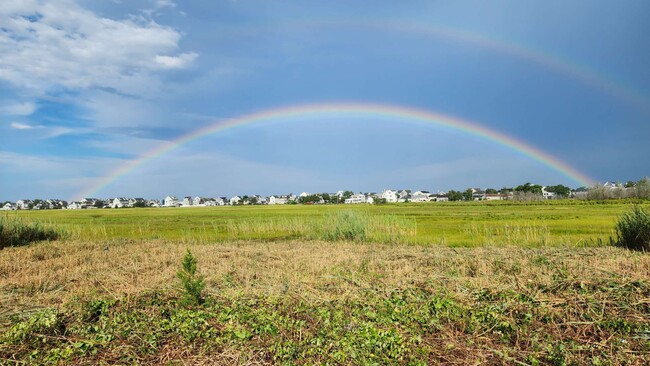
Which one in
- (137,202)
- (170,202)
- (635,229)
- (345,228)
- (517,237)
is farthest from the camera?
(170,202)

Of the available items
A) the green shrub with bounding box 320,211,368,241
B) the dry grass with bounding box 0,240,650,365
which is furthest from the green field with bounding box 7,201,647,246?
the dry grass with bounding box 0,240,650,365

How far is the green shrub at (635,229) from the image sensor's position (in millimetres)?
15789

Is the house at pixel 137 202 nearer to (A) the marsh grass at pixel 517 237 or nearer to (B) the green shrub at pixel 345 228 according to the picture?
(B) the green shrub at pixel 345 228

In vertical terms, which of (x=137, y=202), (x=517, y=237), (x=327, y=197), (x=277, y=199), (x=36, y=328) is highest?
(x=327, y=197)

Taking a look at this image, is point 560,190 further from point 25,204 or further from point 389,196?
point 25,204

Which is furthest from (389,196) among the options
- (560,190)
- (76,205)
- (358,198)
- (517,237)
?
(517,237)

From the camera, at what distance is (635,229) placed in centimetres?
1622

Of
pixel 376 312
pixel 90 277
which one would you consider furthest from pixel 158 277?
pixel 376 312

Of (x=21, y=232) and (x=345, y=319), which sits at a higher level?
(x=21, y=232)

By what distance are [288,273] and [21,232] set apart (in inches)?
721

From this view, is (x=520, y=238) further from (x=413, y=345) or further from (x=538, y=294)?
(x=413, y=345)

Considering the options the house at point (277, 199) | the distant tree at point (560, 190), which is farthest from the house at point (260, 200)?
the distant tree at point (560, 190)

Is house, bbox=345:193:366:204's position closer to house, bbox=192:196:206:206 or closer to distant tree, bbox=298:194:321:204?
distant tree, bbox=298:194:321:204

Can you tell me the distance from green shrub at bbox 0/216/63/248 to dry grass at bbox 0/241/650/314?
6622 millimetres
